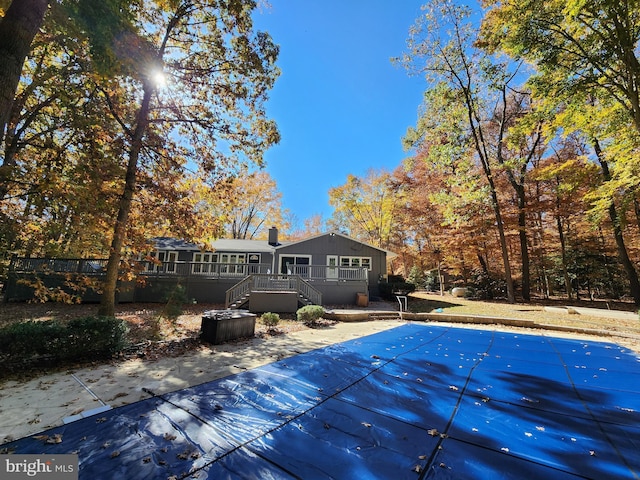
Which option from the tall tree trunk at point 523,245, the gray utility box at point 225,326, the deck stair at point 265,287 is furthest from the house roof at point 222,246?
the tall tree trunk at point 523,245

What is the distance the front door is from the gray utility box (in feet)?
22.8

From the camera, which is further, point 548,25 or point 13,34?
point 548,25

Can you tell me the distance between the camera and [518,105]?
1673 centimetres

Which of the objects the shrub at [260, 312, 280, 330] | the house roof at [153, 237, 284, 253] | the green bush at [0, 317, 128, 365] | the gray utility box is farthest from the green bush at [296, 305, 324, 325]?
the house roof at [153, 237, 284, 253]

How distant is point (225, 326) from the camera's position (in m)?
7.39

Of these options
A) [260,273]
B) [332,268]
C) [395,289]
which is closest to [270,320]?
[260,273]

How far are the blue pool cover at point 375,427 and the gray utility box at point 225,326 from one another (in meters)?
2.61

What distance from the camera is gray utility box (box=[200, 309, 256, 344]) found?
23.5ft

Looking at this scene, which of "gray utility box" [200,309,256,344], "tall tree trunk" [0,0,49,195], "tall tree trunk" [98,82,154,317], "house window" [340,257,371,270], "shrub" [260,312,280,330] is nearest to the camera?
"tall tree trunk" [0,0,49,195]

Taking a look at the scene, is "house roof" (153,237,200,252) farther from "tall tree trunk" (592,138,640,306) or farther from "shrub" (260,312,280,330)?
"tall tree trunk" (592,138,640,306)

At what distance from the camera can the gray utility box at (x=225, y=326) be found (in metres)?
7.16

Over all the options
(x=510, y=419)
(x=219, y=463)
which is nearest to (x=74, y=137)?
(x=219, y=463)

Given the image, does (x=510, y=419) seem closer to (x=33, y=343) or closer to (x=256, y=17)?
(x=33, y=343)

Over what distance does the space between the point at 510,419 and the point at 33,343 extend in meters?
7.84
